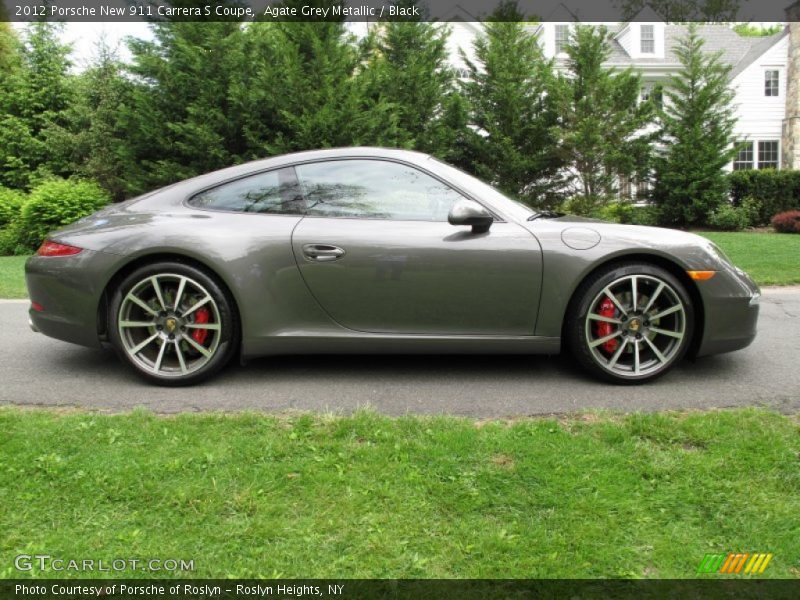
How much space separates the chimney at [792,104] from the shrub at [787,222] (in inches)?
494

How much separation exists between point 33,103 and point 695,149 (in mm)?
19335

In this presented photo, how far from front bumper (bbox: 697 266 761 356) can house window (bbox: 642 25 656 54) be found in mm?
29540

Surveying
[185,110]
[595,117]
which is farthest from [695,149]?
[185,110]

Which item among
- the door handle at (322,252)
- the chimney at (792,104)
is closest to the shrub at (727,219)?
the chimney at (792,104)

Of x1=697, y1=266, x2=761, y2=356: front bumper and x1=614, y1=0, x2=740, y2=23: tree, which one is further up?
x1=614, y1=0, x2=740, y2=23: tree

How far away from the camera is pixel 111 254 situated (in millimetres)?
3719

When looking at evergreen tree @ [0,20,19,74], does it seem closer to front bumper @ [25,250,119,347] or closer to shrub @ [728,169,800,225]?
front bumper @ [25,250,119,347]

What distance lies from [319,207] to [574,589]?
2.62 metres

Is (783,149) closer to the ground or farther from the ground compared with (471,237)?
farther from the ground

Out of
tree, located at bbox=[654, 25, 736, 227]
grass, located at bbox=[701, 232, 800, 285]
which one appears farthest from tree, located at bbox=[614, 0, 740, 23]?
grass, located at bbox=[701, 232, 800, 285]

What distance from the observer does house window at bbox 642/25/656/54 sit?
29547mm

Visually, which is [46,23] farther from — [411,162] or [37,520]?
[37,520]

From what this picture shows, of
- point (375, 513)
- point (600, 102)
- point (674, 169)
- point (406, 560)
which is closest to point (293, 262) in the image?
point (375, 513)

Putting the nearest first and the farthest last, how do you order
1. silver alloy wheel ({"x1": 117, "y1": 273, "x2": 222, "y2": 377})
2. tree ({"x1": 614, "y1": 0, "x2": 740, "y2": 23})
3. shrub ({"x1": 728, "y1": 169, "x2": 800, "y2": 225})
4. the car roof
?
1. silver alloy wheel ({"x1": 117, "y1": 273, "x2": 222, "y2": 377})
2. the car roof
3. shrub ({"x1": 728, "y1": 169, "x2": 800, "y2": 225})
4. tree ({"x1": 614, "y1": 0, "x2": 740, "y2": 23})
